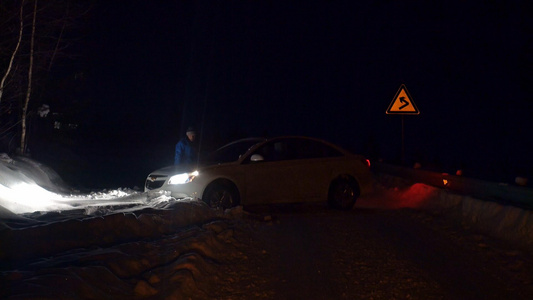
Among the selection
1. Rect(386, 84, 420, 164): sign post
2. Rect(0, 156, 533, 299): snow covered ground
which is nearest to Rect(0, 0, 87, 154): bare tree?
Rect(0, 156, 533, 299): snow covered ground

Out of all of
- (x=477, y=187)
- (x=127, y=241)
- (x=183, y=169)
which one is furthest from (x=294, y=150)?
(x=127, y=241)

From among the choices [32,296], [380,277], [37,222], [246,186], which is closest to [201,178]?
[246,186]

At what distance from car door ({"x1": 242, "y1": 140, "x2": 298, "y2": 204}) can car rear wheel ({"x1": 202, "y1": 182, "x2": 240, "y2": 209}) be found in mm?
277

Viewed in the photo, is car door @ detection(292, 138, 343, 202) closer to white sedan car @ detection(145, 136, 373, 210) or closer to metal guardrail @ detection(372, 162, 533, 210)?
white sedan car @ detection(145, 136, 373, 210)

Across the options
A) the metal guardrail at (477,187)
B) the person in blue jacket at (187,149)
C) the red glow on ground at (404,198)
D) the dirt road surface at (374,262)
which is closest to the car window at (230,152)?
the person in blue jacket at (187,149)

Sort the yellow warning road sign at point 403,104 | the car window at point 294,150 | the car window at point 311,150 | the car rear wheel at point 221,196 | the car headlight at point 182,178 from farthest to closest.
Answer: the yellow warning road sign at point 403,104 < the car window at point 311,150 < the car window at point 294,150 < the car rear wheel at point 221,196 < the car headlight at point 182,178

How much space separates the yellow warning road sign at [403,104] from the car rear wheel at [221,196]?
7180 millimetres

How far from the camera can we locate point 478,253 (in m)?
7.62

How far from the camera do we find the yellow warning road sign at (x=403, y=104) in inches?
622

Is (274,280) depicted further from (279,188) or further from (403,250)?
(279,188)

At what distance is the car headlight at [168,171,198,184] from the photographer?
413 inches

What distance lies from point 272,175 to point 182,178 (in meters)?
1.89

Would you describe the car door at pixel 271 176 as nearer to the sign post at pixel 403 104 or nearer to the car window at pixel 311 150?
the car window at pixel 311 150

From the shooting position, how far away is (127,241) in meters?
7.41
